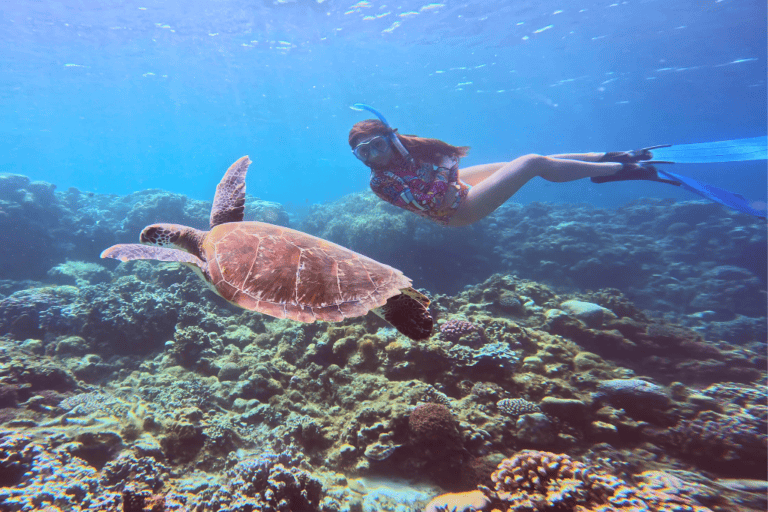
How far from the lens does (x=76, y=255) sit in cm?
1265

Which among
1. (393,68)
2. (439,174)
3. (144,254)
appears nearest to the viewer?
(144,254)

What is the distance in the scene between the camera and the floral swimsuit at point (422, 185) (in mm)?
4199

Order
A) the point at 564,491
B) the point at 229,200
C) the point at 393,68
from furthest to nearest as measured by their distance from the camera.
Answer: the point at 393,68, the point at 229,200, the point at 564,491

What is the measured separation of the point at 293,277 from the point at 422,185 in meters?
2.38

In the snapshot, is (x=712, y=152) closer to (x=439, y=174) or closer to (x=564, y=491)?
(x=439, y=174)

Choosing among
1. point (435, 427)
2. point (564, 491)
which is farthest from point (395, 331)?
point (564, 491)

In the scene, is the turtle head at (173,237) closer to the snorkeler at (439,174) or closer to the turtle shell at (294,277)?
the turtle shell at (294,277)

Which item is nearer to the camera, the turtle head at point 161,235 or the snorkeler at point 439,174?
the turtle head at point 161,235

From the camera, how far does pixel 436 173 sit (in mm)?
4297

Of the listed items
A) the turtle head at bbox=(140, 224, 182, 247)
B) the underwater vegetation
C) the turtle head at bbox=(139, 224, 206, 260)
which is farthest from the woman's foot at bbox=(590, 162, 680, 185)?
the turtle head at bbox=(140, 224, 182, 247)

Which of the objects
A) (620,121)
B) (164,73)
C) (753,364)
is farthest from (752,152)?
(620,121)

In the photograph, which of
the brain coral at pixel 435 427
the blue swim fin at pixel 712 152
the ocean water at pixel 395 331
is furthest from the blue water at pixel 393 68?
the brain coral at pixel 435 427

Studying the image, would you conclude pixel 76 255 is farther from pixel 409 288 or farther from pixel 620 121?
pixel 620 121

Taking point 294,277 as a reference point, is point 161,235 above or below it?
above
